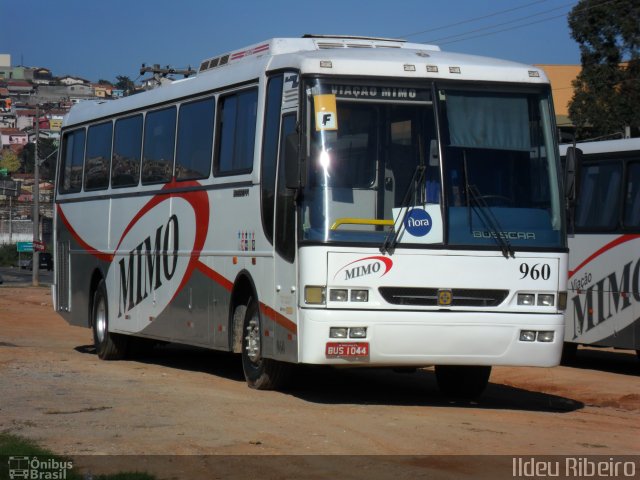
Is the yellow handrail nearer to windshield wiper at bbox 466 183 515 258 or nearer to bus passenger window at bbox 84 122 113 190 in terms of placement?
windshield wiper at bbox 466 183 515 258

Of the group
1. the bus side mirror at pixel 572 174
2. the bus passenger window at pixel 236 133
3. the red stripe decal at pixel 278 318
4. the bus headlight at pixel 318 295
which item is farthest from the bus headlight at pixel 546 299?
the bus passenger window at pixel 236 133

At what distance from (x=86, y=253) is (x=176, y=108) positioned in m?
4.31

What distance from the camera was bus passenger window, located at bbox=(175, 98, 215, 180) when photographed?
15.3 m

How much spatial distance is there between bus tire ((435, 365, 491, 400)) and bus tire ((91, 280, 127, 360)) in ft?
20.8

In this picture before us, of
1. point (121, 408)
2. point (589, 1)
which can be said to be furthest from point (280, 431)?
point (589, 1)

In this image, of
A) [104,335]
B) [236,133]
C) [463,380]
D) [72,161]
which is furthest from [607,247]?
[72,161]

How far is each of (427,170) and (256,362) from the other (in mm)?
3136

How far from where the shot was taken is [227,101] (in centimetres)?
1488

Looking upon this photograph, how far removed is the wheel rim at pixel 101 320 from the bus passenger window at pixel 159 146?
2713 millimetres

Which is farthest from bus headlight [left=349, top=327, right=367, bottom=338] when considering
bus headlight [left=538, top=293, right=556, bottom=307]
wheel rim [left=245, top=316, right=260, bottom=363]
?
wheel rim [left=245, top=316, right=260, bottom=363]

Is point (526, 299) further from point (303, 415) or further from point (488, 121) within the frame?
point (303, 415)

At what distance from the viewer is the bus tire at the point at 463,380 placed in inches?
550

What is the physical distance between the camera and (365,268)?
1198 cm

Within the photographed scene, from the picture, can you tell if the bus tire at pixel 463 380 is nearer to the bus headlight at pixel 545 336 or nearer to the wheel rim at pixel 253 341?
the bus headlight at pixel 545 336
